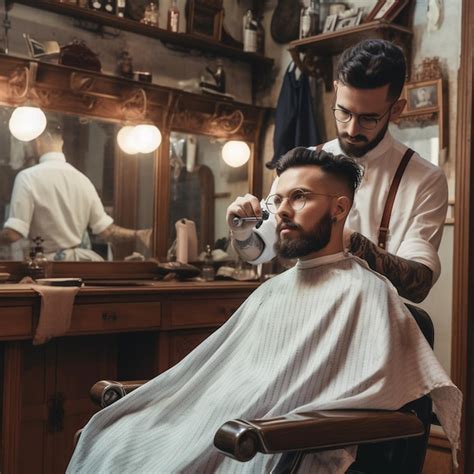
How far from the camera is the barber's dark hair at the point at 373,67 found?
2.14 meters

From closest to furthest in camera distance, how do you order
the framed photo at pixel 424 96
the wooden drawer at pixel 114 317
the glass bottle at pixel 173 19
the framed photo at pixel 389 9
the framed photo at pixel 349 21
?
the wooden drawer at pixel 114 317 < the framed photo at pixel 424 96 < the framed photo at pixel 389 9 < the framed photo at pixel 349 21 < the glass bottle at pixel 173 19

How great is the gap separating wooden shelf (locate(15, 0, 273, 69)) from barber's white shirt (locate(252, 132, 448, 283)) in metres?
2.06

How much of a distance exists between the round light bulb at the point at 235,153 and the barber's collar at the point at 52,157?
41.9 inches

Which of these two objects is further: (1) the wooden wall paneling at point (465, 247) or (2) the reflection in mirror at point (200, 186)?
(2) the reflection in mirror at point (200, 186)

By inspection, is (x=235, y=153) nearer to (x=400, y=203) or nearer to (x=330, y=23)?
(x=330, y=23)

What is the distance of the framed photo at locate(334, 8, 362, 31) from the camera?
413 centimetres

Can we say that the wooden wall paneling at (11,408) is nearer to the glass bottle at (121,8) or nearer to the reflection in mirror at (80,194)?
the reflection in mirror at (80,194)

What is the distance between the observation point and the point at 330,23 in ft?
14.0

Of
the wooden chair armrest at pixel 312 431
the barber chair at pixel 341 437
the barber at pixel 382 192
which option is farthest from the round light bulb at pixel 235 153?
the wooden chair armrest at pixel 312 431

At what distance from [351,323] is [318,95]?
2873mm

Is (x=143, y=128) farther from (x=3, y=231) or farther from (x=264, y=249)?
(x=264, y=249)

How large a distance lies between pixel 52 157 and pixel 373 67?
2.06 metres

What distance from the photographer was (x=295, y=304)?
78.0 inches

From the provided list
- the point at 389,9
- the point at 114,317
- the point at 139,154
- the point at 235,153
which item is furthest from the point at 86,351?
the point at 389,9
